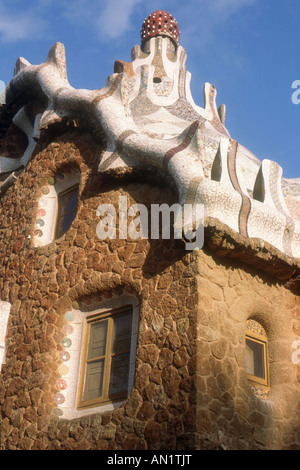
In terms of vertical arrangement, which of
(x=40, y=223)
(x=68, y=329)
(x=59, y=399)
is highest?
(x=40, y=223)

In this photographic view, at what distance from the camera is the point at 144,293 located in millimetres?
5477

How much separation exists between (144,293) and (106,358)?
0.75 meters

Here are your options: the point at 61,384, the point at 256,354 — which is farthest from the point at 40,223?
the point at 256,354

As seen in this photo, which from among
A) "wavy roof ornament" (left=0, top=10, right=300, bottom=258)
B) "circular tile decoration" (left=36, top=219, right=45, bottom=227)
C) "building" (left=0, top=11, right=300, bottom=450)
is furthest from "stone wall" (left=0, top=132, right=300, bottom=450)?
"wavy roof ornament" (left=0, top=10, right=300, bottom=258)

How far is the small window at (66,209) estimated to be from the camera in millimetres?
7030

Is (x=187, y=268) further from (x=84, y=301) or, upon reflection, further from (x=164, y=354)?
(x=84, y=301)

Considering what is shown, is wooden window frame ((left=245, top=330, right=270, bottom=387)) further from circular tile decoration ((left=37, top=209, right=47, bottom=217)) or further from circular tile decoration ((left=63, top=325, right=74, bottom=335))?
circular tile decoration ((left=37, top=209, right=47, bottom=217))

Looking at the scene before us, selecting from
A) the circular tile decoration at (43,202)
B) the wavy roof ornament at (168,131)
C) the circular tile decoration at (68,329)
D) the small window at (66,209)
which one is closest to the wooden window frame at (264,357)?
the wavy roof ornament at (168,131)

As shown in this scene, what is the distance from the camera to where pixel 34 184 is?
7.44 metres

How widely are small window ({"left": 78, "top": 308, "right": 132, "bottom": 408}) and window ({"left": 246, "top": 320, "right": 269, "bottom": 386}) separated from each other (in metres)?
1.10

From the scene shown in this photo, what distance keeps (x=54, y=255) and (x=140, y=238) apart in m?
1.20

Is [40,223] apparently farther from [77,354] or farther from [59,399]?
[59,399]

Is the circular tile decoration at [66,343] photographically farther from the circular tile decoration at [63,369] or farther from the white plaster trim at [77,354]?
the circular tile decoration at [63,369]
